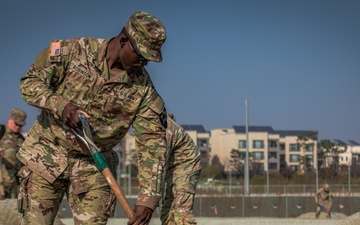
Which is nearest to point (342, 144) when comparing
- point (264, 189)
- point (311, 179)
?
point (311, 179)

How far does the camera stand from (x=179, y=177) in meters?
9.58

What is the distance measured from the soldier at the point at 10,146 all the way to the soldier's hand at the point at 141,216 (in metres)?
7.45

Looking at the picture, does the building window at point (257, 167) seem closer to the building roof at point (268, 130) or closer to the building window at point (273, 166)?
the building roof at point (268, 130)

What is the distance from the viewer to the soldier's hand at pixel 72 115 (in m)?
5.03

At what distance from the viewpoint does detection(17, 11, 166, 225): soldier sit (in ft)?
17.4

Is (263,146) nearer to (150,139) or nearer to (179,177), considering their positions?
(179,177)

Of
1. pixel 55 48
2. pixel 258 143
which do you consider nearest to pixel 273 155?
pixel 258 143

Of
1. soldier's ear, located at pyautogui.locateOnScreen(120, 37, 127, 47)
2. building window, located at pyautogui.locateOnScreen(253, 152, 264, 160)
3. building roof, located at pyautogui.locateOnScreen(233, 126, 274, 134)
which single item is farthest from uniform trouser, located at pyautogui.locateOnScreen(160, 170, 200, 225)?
building roof, located at pyautogui.locateOnScreen(233, 126, 274, 134)

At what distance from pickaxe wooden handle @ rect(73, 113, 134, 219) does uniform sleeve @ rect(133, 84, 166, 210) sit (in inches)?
14.1

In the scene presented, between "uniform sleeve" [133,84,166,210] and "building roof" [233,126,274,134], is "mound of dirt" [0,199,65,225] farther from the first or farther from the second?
"building roof" [233,126,274,134]

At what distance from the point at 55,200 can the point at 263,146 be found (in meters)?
104

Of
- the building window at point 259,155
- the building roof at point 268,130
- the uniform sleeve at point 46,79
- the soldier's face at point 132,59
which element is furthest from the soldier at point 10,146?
the building roof at point 268,130

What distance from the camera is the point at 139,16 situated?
16.9 ft

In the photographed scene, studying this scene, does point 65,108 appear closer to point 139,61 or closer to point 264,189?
point 139,61
